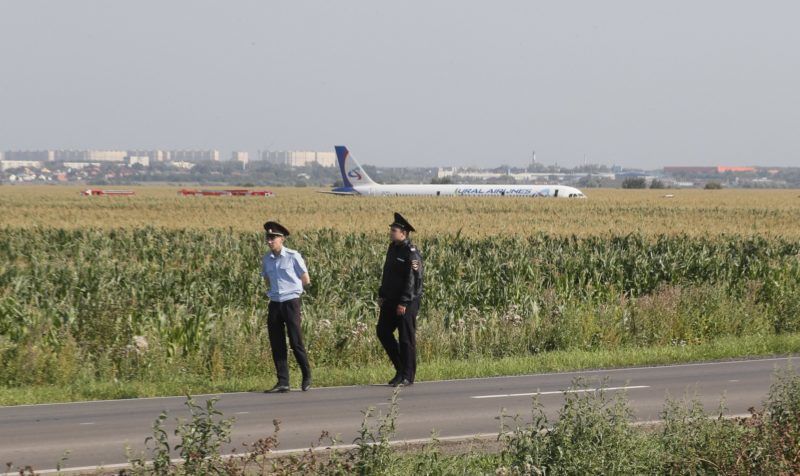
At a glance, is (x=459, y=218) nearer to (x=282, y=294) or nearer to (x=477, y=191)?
(x=477, y=191)

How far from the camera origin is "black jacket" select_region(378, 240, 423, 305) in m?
14.2

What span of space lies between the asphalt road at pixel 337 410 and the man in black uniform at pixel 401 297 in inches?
→ 15.1

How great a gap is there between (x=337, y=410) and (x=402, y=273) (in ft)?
7.24

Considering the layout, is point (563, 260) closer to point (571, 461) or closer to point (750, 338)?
point (750, 338)

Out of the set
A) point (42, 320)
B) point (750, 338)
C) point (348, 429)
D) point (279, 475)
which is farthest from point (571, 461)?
point (750, 338)

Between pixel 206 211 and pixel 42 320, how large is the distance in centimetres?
5698

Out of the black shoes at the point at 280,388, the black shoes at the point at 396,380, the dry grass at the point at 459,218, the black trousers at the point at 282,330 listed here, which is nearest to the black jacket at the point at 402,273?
the black shoes at the point at 396,380

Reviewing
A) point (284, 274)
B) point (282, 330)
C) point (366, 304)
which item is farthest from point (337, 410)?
point (366, 304)

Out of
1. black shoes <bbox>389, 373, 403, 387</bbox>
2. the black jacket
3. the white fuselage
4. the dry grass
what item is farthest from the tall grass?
the white fuselage

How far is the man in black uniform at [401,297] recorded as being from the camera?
14.2 meters

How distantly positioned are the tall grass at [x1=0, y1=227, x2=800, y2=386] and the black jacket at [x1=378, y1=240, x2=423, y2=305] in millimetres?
2996

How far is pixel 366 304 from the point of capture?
880 inches

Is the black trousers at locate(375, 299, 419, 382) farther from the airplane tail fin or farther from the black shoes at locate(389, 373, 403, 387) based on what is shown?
the airplane tail fin

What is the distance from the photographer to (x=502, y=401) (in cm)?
1338
